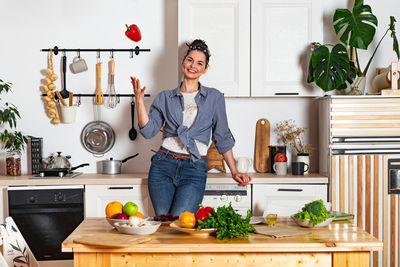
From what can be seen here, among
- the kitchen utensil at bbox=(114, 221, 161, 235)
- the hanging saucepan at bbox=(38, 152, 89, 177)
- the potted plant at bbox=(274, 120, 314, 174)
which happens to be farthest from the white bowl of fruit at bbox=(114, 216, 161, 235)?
the potted plant at bbox=(274, 120, 314, 174)

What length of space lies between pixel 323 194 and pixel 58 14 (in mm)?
2734

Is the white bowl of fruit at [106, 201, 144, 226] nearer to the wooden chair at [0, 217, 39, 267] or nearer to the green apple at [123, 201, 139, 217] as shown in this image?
the green apple at [123, 201, 139, 217]

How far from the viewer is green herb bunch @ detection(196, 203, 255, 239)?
202cm

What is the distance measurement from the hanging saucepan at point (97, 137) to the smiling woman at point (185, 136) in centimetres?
98

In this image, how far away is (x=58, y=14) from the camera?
418 cm

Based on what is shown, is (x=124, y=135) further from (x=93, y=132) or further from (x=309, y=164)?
(x=309, y=164)

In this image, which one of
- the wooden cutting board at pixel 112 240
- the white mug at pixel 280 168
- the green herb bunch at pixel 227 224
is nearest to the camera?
the wooden cutting board at pixel 112 240

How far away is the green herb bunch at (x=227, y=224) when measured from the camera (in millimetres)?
2020

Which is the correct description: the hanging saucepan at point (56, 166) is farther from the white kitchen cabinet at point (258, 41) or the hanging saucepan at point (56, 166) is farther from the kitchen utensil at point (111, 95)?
the white kitchen cabinet at point (258, 41)

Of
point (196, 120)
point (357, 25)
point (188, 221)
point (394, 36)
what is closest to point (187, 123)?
point (196, 120)

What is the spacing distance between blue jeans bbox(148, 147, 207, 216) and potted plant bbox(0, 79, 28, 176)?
54.1 inches

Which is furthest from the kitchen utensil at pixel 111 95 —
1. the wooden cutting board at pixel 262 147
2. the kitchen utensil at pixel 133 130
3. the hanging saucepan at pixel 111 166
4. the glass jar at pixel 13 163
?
the wooden cutting board at pixel 262 147

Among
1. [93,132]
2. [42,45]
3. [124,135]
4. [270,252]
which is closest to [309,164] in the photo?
[124,135]

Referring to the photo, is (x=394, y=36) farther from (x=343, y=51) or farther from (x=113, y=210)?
(x=113, y=210)
